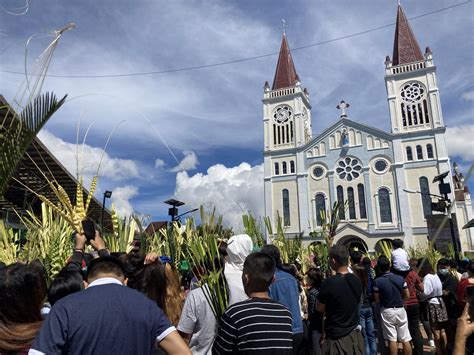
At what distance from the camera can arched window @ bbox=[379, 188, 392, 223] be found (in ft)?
113

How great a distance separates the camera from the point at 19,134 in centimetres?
260

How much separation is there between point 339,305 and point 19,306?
269cm

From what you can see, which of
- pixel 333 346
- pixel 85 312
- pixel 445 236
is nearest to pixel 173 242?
pixel 333 346

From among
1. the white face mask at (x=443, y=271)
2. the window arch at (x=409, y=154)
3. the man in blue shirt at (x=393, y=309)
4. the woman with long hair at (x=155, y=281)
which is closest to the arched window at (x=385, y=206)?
the window arch at (x=409, y=154)

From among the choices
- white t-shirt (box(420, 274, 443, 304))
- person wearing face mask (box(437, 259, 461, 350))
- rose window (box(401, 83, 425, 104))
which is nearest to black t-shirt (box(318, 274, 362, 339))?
person wearing face mask (box(437, 259, 461, 350))

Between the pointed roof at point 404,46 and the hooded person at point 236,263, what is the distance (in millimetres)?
41410

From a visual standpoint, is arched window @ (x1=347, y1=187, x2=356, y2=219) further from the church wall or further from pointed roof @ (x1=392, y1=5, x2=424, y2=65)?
pointed roof @ (x1=392, y1=5, x2=424, y2=65)

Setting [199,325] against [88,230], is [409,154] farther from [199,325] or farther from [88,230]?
[199,325]

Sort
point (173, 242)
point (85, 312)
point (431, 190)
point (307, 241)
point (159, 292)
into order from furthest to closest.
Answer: point (307, 241) → point (431, 190) → point (173, 242) → point (159, 292) → point (85, 312)

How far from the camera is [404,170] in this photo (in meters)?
35.0

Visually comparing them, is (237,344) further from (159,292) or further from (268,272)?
(159,292)

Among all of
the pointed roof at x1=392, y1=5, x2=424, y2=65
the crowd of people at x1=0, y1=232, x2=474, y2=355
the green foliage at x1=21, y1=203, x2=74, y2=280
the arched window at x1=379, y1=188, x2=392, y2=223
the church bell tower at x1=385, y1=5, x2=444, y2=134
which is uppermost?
the pointed roof at x1=392, y1=5, x2=424, y2=65

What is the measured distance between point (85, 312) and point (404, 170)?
123 feet

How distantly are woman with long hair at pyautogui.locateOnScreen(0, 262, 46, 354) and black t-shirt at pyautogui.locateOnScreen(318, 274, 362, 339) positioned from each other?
250 centimetres
